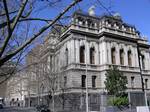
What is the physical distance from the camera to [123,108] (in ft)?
122

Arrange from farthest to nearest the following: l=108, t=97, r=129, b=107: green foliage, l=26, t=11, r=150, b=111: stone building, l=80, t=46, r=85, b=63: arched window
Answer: l=80, t=46, r=85, b=63: arched window → l=26, t=11, r=150, b=111: stone building → l=108, t=97, r=129, b=107: green foliage

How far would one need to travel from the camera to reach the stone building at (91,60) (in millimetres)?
44125

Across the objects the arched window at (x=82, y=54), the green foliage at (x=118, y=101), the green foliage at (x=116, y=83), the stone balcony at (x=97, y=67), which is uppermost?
the arched window at (x=82, y=54)

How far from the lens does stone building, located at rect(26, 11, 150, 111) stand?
44125 mm

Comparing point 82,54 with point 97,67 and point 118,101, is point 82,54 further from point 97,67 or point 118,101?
point 118,101

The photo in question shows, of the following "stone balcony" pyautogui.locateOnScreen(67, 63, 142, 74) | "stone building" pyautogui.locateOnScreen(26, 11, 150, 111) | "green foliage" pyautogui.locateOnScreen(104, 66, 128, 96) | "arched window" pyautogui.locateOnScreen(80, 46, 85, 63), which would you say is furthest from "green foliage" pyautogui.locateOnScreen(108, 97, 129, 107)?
"arched window" pyautogui.locateOnScreen(80, 46, 85, 63)

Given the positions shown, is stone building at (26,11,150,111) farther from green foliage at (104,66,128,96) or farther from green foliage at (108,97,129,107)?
green foliage at (108,97,129,107)

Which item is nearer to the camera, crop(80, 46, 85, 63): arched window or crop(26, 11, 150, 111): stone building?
crop(26, 11, 150, 111): stone building

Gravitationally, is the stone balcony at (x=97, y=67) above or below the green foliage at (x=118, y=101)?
above

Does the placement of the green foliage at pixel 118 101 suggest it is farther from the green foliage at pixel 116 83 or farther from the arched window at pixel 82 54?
the arched window at pixel 82 54

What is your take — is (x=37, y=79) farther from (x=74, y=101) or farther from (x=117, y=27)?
(x=117, y=27)

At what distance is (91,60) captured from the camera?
48.5 meters

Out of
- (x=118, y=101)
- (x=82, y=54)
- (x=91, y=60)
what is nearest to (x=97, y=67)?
(x=91, y=60)

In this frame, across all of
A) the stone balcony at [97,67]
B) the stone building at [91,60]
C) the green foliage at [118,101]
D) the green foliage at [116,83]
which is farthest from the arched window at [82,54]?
the green foliage at [118,101]
